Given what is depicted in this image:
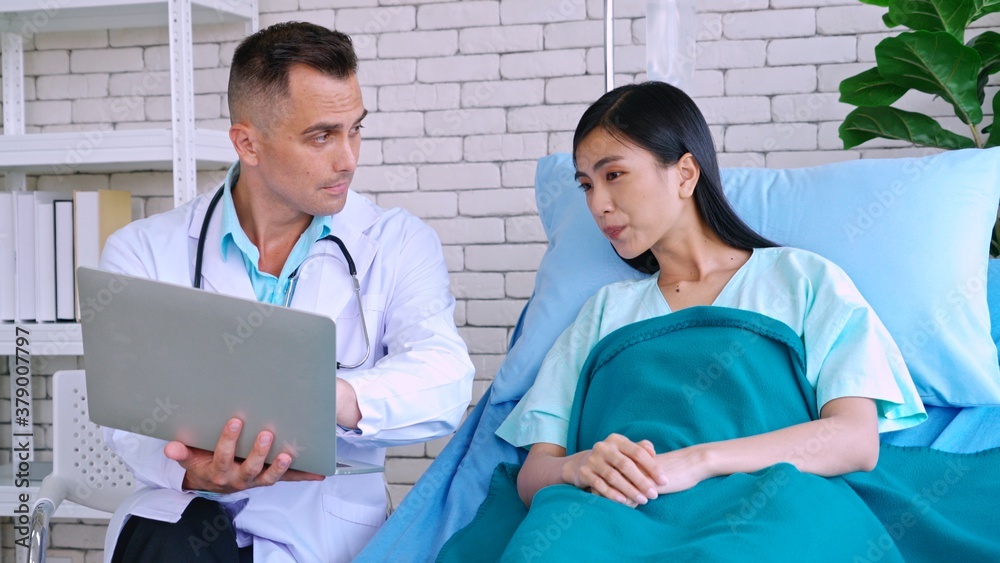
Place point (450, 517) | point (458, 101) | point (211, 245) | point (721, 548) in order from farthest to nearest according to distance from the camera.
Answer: point (458, 101), point (211, 245), point (450, 517), point (721, 548)

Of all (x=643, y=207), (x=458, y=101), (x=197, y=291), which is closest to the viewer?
(x=197, y=291)

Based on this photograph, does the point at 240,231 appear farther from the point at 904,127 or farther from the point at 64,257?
the point at 904,127

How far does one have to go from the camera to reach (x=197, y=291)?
1227mm

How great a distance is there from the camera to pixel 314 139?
1.72 meters

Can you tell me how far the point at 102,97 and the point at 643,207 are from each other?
1.95 m

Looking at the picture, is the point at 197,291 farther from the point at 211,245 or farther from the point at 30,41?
the point at 30,41

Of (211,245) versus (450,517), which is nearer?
(450,517)

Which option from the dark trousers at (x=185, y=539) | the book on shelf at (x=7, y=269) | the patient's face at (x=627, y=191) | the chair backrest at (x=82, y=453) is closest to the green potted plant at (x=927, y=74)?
the patient's face at (x=627, y=191)

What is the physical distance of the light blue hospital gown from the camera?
1.43 meters

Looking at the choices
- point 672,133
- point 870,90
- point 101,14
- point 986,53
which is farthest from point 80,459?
point 986,53

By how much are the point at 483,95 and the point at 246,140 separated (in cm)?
104

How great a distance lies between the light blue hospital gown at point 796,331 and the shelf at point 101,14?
150cm

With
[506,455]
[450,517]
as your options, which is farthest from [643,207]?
[450,517]

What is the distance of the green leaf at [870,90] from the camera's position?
2.15m
